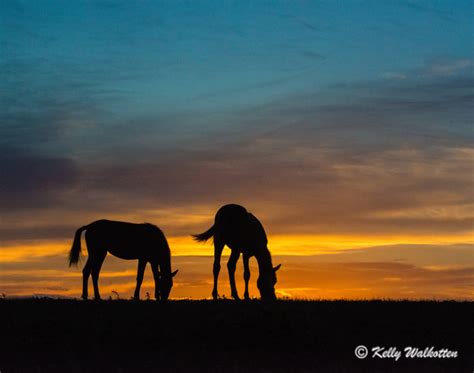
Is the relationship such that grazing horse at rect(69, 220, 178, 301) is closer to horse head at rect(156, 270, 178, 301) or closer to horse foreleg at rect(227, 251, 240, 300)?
horse head at rect(156, 270, 178, 301)

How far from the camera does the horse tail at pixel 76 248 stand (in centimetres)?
2916

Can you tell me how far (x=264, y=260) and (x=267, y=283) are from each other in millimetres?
807

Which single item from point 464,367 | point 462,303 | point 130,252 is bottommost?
point 464,367

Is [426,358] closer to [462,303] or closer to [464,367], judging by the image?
[464,367]

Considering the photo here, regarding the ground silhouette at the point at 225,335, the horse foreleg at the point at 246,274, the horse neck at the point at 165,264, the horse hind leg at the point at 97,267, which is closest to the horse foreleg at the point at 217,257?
the horse foreleg at the point at 246,274

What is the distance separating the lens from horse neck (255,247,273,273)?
28.4m

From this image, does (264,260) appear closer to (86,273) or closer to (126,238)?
(126,238)

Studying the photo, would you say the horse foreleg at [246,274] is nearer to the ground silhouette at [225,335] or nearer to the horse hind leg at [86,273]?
the horse hind leg at [86,273]

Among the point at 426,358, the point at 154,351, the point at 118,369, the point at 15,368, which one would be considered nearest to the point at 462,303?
the point at 426,358

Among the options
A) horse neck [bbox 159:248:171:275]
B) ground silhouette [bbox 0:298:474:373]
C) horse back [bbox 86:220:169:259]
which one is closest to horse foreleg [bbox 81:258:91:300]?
horse back [bbox 86:220:169:259]

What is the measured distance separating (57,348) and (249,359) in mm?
4236

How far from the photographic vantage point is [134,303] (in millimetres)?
21797

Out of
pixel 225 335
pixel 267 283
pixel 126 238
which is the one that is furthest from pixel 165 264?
pixel 225 335

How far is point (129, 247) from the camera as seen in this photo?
29.9 meters
